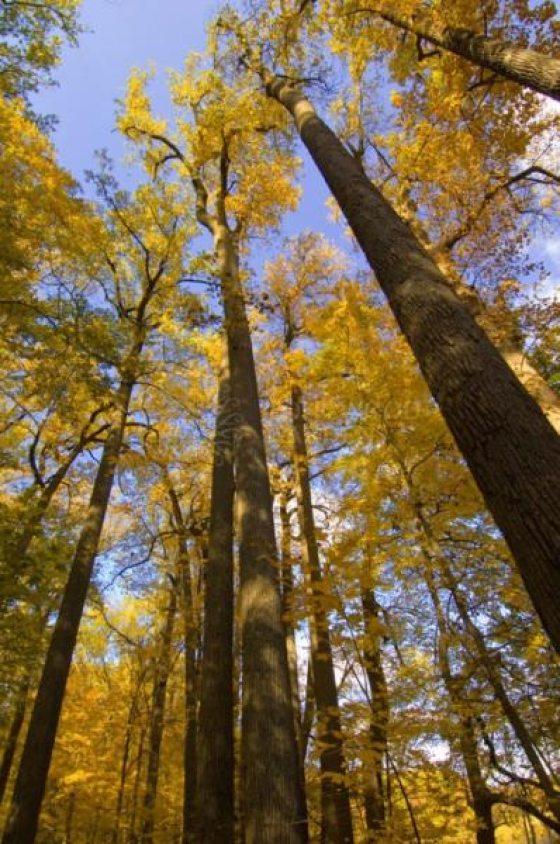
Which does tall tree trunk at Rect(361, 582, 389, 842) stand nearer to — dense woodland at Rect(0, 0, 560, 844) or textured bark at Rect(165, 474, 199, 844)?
dense woodland at Rect(0, 0, 560, 844)

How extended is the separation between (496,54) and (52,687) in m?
9.48

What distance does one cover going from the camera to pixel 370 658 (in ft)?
27.0

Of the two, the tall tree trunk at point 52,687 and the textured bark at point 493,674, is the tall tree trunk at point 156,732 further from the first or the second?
the textured bark at point 493,674

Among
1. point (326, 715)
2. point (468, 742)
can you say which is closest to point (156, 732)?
point (326, 715)

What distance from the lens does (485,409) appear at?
2.71 metres

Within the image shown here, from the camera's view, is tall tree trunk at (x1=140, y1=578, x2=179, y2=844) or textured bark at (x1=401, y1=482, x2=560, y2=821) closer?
textured bark at (x1=401, y1=482, x2=560, y2=821)

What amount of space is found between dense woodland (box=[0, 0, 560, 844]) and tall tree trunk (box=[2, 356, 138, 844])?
0.13 feet

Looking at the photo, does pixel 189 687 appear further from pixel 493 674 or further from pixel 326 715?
pixel 493 674

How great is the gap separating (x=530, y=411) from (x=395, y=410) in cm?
439

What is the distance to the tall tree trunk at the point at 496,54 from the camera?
4613 millimetres

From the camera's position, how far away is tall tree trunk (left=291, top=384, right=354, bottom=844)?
527 cm

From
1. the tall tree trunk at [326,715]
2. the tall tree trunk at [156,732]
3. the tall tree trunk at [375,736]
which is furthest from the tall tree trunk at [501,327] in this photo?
the tall tree trunk at [156,732]

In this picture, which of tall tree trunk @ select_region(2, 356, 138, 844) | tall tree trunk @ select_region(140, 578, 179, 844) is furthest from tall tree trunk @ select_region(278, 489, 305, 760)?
tall tree trunk @ select_region(2, 356, 138, 844)

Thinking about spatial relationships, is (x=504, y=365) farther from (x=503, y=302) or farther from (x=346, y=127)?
(x=346, y=127)
